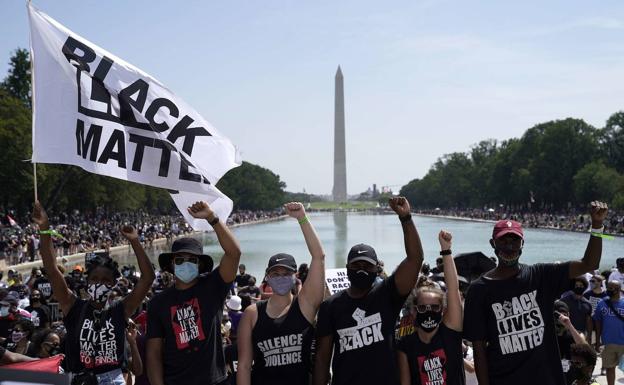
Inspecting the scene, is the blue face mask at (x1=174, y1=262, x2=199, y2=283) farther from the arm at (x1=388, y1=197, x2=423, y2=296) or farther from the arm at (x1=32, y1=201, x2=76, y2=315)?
the arm at (x1=388, y1=197, x2=423, y2=296)

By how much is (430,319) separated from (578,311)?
18.4ft

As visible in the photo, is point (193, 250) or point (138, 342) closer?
point (193, 250)

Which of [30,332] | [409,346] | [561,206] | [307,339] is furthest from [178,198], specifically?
[561,206]

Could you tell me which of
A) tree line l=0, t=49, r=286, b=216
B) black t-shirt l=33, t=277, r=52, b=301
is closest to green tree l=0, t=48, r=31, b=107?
tree line l=0, t=49, r=286, b=216

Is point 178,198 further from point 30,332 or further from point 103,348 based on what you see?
point 30,332

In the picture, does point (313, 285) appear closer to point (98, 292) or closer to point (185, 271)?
point (185, 271)

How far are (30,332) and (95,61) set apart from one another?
3849 millimetres

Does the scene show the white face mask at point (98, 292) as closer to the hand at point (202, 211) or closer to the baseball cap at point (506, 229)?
the hand at point (202, 211)

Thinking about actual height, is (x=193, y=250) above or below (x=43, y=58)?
below

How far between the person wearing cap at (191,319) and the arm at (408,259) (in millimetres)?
1162

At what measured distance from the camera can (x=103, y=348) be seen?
199 inches

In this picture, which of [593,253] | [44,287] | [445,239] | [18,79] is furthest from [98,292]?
[18,79]

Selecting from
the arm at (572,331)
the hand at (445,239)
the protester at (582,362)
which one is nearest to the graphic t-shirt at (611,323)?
the arm at (572,331)

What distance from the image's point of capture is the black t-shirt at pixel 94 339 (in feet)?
16.5
